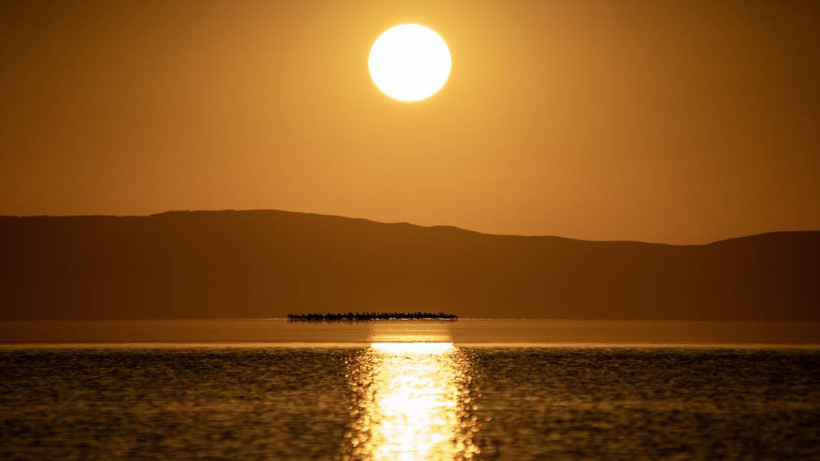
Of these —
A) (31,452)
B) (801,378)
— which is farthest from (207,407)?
(801,378)

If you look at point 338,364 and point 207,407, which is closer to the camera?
point 207,407

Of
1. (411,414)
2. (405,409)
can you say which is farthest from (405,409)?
(411,414)

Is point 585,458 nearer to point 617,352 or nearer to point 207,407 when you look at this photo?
point 207,407

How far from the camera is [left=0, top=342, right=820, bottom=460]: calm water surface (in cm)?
4525

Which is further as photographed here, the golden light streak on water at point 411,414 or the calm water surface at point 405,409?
the calm water surface at point 405,409

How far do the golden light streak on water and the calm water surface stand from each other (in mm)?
127

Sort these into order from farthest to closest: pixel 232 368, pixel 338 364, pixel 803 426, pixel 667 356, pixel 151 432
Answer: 1. pixel 667 356
2. pixel 338 364
3. pixel 232 368
4. pixel 803 426
5. pixel 151 432

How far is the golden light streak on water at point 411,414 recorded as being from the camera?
44125mm

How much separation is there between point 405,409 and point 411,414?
111 inches

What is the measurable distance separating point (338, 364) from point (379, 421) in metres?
54.4

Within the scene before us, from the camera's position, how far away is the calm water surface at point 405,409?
148 feet

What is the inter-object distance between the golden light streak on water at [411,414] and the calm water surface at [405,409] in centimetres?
13

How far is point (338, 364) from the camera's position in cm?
10862

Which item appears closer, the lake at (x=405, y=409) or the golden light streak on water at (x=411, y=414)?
the golden light streak on water at (x=411, y=414)
